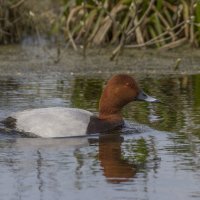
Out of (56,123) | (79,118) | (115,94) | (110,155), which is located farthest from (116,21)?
(110,155)

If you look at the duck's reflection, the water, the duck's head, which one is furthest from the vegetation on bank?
the duck's reflection

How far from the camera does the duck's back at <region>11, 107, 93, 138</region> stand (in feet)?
26.1

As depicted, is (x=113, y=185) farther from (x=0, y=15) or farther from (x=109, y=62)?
(x=0, y=15)

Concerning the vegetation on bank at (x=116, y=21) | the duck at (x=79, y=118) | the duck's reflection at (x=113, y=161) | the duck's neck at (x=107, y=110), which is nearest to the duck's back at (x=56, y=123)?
the duck at (x=79, y=118)

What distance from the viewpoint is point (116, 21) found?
525 inches

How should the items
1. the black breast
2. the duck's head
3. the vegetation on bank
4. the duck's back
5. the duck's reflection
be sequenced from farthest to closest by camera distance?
the vegetation on bank → the duck's head → the black breast → the duck's back → the duck's reflection

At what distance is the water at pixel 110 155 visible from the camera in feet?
19.5

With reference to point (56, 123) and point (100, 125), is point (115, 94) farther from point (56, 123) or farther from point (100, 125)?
point (56, 123)

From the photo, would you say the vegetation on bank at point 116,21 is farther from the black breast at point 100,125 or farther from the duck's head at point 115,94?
the black breast at point 100,125

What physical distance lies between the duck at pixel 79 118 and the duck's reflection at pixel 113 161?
18 centimetres

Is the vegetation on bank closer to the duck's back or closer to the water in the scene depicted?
the water

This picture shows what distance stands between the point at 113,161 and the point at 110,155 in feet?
0.83

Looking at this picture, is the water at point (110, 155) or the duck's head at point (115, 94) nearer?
the water at point (110, 155)

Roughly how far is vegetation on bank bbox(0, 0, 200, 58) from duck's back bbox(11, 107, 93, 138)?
473 centimetres
